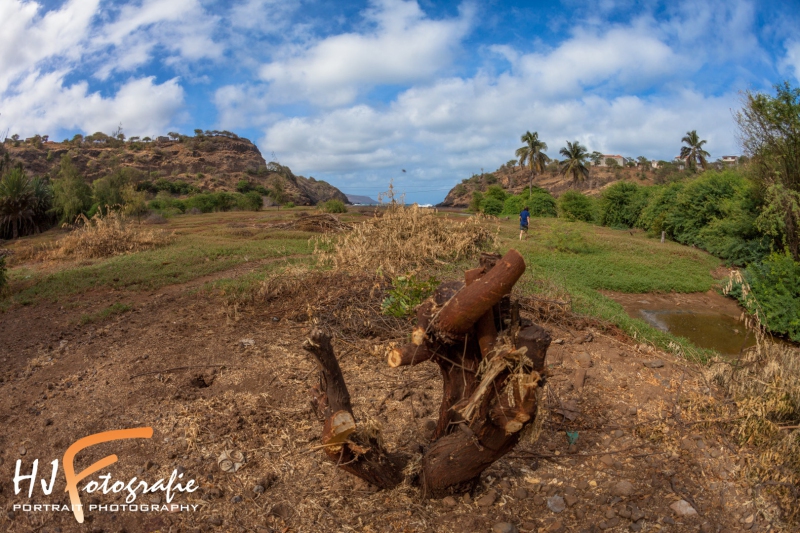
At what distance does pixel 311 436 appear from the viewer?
3480 mm

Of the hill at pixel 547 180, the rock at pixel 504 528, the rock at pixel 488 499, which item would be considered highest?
the hill at pixel 547 180

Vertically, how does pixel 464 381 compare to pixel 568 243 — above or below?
below

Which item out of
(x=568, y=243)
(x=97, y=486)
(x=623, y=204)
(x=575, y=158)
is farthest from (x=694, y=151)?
(x=97, y=486)

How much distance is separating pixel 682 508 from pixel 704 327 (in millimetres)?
9658

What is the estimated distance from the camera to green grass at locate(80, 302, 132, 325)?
6.18 metres

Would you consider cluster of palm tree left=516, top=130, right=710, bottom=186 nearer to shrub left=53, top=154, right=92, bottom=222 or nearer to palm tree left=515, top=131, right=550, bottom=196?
palm tree left=515, top=131, right=550, bottom=196

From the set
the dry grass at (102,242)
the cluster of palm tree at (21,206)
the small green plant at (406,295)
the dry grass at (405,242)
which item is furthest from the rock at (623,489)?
the cluster of palm tree at (21,206)

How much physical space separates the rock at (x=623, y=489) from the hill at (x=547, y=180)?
193ft

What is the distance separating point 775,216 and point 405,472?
16.4m

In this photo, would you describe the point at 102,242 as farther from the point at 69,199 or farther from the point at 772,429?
the point at 772,429

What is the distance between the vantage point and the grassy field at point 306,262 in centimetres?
766

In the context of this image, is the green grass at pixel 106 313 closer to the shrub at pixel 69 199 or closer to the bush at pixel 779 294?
the bush at pixel 779 294

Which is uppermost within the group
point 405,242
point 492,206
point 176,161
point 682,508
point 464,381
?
point 176,161

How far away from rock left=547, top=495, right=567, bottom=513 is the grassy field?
3937mm
